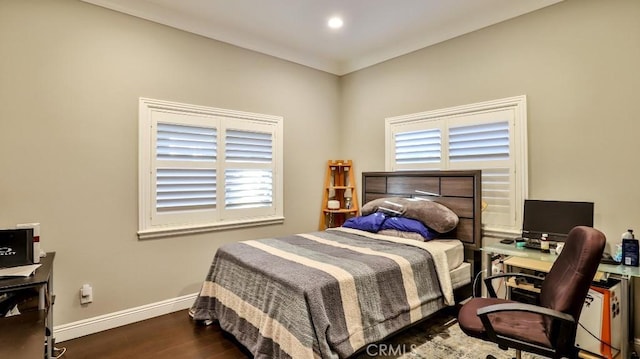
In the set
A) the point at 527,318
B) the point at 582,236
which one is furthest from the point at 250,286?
the point at 582,236

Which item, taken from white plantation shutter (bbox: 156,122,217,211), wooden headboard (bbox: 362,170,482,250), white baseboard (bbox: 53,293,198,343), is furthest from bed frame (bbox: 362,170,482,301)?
white baseboard (bbox: 53,293,198,343)

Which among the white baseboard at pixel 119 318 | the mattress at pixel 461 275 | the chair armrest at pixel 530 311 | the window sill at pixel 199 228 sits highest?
the window sill at pixel 199 228

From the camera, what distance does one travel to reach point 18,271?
6.78 ft

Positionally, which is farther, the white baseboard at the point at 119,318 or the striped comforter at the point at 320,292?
the white baseboard at the point at 119,318

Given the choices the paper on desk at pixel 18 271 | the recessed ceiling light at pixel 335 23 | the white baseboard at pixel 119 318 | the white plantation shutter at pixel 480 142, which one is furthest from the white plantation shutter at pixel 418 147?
the paper on desk at pixel 18 271

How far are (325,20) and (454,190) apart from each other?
2224 mm

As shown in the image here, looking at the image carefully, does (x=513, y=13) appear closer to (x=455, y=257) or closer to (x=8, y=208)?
(x=455, y=257)

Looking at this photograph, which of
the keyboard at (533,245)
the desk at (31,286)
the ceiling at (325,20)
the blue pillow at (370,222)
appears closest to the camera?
the desk at (31,286)

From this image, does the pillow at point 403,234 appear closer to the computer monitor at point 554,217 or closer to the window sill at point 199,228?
the computer monitor at point 554,217

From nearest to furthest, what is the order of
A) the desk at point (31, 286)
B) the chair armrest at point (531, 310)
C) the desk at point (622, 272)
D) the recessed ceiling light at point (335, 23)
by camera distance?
the chair armrest at point (531, 310) → the desk at point (31, 286) → the desk at point (622, 272) → the recessed ceiling light at point (335, 23)

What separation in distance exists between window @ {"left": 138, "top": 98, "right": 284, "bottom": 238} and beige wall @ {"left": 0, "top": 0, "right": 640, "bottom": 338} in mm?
120

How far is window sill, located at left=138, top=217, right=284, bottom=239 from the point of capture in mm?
3141

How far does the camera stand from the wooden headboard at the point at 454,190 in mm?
3166

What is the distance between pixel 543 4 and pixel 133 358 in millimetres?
4479
